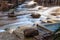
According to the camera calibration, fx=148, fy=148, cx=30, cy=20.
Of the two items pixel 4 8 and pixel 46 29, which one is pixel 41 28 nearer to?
pixel 46 29

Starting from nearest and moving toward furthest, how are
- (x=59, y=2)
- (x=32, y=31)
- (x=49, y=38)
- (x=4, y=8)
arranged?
(x=49, y=38) → (x=32, y=31) → (x=59, y=2) → (x=4, y=8)

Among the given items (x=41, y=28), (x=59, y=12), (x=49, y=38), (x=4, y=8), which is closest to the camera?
(x=49, y=38)

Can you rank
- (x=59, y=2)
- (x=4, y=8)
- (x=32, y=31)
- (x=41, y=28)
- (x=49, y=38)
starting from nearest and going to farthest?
(x=49, y=38) → (x=32, y=31) → (x=41, y=28) → (x=59, y=2) → (x=4, y=8)

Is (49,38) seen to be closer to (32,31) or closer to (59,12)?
(32,31)

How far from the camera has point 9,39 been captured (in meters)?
3.95

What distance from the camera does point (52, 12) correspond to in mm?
8125

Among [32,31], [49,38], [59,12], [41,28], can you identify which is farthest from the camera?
[59,12]

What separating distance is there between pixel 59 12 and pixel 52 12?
377 mm

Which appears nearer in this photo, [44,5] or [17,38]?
[17,38]

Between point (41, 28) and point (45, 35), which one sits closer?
point (45, 35)

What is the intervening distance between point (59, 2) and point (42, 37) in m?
6.44

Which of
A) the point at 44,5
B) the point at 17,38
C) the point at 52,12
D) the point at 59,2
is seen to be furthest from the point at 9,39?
the point at 44,5

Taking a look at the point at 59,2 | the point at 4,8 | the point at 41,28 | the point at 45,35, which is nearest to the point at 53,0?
the point at 59,2

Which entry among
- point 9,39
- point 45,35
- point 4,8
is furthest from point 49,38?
point 4,8
